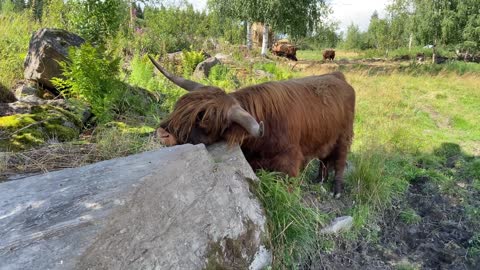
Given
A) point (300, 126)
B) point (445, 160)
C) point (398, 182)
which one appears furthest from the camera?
point (445, 160)

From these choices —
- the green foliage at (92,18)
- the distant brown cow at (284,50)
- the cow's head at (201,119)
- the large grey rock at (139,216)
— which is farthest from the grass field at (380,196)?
the distant brown cow at (284,50)

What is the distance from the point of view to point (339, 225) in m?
3.87

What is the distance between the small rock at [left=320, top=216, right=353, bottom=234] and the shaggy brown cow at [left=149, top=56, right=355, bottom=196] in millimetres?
580

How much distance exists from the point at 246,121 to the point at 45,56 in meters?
3.86

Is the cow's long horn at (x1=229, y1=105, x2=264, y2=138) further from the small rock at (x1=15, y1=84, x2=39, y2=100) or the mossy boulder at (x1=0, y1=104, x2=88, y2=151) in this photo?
the small rock at (x1=15, y1=84, x2=39, y2=100)

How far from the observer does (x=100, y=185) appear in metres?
2.46

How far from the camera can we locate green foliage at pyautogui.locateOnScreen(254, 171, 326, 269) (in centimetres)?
323

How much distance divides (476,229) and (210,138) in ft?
10.4

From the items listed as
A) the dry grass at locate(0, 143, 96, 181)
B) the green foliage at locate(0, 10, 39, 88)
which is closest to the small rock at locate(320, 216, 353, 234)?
the dry grass at locate(0, 143, 96, 181)

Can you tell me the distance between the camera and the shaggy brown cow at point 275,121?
3.34m

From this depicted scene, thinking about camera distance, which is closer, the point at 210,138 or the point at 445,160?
the point at 210,138

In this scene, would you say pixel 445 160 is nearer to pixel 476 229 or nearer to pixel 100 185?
pixel 476 229

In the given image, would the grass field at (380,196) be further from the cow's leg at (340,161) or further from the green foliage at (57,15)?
the green foliage at (57,15)

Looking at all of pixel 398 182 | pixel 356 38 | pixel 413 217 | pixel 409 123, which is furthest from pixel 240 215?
pixel 356 38
